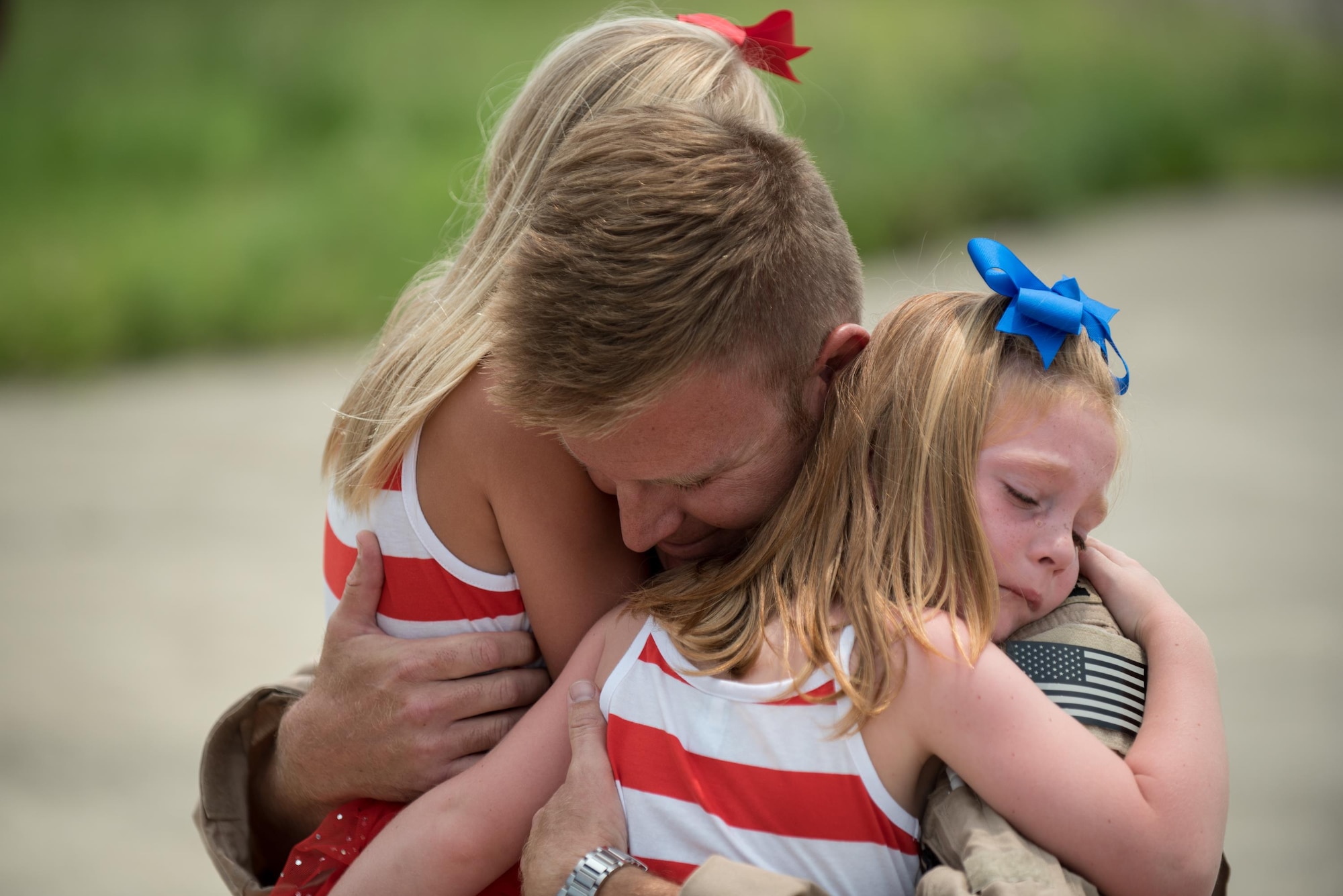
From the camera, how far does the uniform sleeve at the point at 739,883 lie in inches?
58.0

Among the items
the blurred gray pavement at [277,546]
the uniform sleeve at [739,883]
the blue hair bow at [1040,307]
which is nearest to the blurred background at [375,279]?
the blurred gray pavement at [277,546]

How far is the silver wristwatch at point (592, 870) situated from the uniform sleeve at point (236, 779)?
2.35ft

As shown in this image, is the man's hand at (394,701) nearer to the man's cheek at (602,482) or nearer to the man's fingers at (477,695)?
the man's fingers at (477,695)

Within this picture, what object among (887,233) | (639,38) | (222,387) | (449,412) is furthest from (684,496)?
(887,233)

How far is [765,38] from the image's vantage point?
2.38 m

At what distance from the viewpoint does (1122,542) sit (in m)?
5.93

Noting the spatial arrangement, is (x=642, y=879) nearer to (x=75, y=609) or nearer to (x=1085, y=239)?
(x=75, y=609)

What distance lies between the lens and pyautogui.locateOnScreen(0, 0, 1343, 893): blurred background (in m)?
4.71

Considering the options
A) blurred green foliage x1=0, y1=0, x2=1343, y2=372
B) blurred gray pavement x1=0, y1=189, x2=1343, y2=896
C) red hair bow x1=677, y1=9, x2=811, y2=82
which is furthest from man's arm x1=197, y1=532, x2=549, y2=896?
blurred green foliage x1=0, y1=0, x2=1343, y2=372

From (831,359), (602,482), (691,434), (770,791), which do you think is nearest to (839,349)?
(831,359)

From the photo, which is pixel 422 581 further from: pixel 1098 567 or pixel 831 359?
pixel 1098 567

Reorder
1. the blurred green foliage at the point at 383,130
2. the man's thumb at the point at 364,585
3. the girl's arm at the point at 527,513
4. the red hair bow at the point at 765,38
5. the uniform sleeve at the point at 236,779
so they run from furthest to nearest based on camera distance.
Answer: the blurred green foliage at the point at 383,130, the red hair bow at the point at 765,38, the uniform sleeve at the point at 236,779, the man's thumb at the point at 364,585, the girl's arm at the point at 527,513

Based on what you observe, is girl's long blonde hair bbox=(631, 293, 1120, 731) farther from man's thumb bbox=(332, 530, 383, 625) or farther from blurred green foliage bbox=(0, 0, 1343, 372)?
blurred green foliage bbox=(0, 0, 1343, 372)

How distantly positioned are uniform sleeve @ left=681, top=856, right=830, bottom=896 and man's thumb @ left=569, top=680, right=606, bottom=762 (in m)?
0.25
